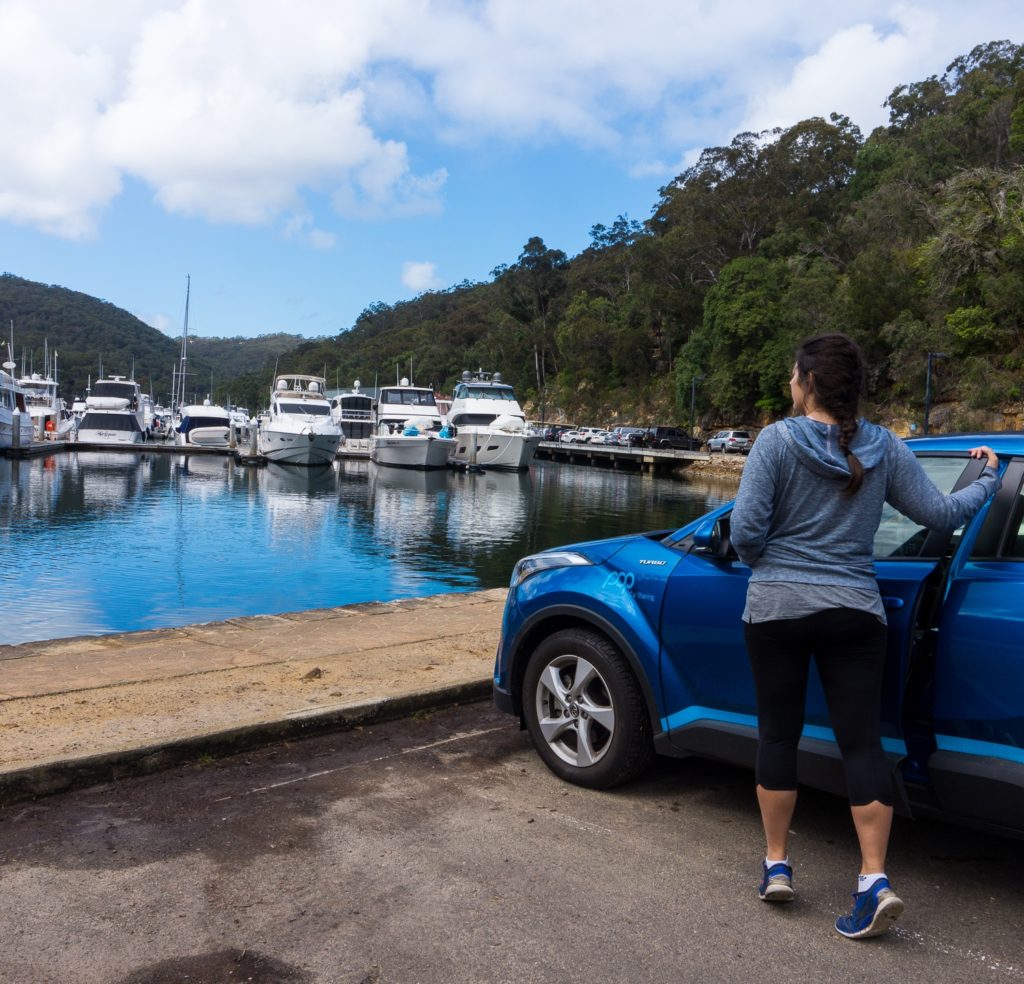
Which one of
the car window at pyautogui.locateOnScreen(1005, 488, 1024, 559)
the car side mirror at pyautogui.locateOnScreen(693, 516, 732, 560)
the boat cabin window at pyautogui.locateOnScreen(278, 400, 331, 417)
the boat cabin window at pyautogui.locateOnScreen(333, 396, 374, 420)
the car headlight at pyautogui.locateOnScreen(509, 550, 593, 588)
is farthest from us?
the boat cabin window at pyautogui.locateOnScreen(333, 396, 374, 420)

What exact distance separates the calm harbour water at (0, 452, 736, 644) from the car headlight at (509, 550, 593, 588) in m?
7.90

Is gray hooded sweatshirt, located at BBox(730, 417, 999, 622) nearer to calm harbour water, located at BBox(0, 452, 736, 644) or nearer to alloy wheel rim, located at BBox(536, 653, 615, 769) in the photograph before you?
alloy wheel rim, located at BBox(536, 653, 615, 769)

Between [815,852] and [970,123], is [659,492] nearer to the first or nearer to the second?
[815,852]

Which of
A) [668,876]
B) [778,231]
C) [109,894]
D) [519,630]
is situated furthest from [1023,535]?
[778,231]

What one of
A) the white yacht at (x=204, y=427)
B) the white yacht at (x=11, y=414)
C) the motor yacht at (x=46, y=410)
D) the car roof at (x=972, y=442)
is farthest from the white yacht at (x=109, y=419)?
the car roof at (x=972, y=442)

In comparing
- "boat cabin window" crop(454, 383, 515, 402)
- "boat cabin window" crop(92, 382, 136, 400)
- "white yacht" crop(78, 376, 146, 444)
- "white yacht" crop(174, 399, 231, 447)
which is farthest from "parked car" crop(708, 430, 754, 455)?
"boat cabin window" crop(92, 382, 136, 400)

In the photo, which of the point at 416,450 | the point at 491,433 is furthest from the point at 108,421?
the point at 491,433

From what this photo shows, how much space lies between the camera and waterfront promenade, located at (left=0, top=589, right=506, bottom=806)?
16.1ft

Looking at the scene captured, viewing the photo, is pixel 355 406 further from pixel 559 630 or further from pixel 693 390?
pixel 559 630

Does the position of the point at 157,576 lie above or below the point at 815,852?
below

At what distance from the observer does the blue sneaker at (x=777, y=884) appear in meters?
3.51

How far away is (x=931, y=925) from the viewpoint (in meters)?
3.46

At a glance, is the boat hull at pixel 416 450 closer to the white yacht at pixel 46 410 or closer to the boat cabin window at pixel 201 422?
the boat cabin window at pixel 201 422

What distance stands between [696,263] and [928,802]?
81776mm
